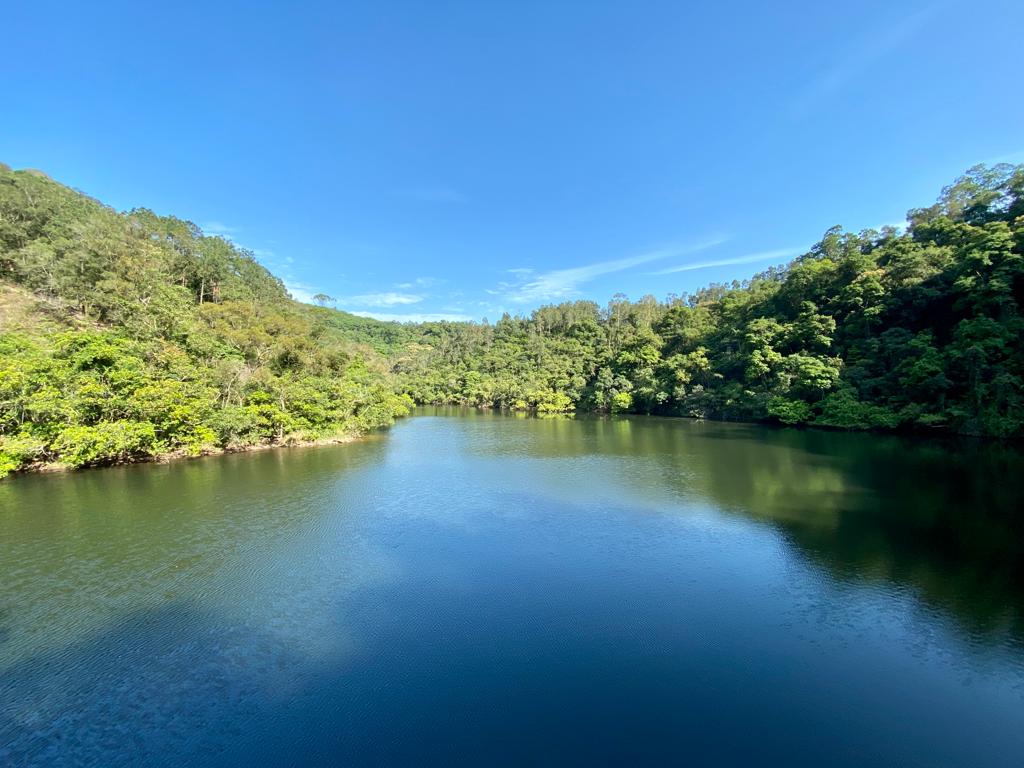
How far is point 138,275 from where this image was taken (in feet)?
96.1

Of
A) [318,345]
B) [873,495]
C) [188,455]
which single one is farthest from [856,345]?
[188,455]

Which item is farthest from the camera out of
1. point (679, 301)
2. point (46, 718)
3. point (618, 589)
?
point (679, 301)

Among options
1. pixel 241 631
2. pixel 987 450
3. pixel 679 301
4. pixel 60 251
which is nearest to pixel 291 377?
pixel 60 251

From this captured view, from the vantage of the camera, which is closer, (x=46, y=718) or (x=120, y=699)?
(x=46, y=718)

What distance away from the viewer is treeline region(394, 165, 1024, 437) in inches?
1085

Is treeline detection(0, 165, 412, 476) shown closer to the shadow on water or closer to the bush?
the bush

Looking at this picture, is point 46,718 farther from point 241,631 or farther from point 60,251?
point 60,251

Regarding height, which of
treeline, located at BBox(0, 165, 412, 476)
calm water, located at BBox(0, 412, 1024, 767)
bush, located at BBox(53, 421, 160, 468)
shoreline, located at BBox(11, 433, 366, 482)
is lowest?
calm water, located at BBox(0, 412, 1024, 767)

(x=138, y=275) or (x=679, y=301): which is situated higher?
(x=679, y=301)

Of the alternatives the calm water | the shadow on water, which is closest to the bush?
the calm water

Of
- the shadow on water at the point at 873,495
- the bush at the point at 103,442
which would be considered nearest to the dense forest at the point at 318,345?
the bush at the point at 103,442

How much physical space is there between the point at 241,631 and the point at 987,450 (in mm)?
32546

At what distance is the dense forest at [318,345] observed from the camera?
20.5m

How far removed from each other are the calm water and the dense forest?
5.40 meters
